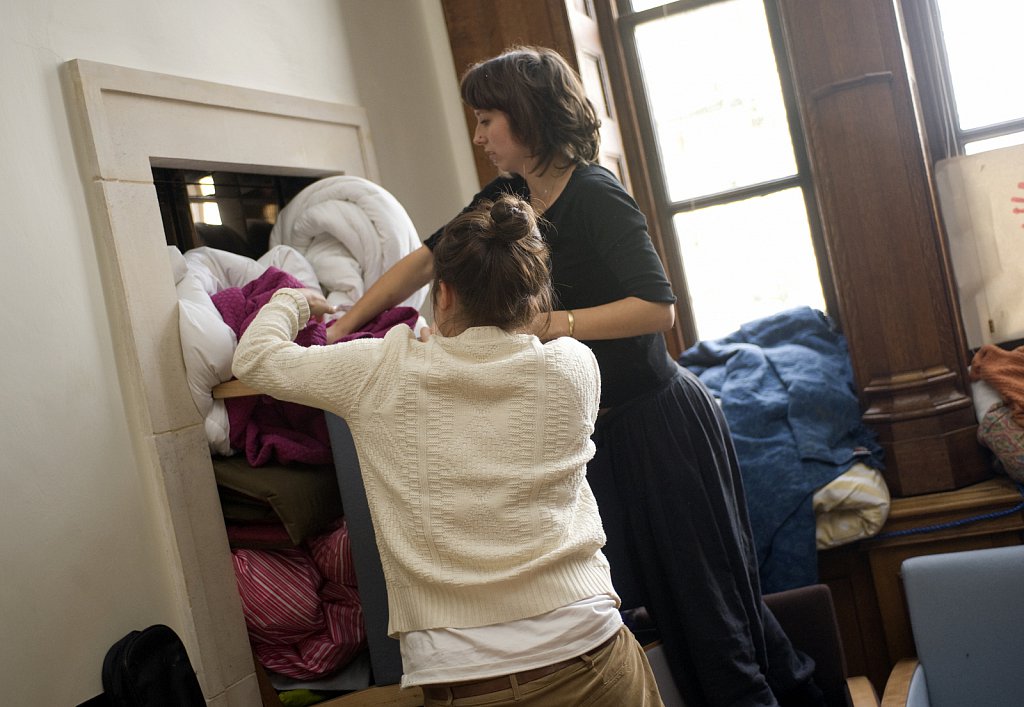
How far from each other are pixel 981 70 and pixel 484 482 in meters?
2.24

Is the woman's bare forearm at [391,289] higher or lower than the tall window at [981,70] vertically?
lower

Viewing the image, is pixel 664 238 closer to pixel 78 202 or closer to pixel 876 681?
pixel 876 681

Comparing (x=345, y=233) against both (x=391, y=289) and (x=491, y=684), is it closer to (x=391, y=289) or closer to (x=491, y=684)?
(x=391, y=289)

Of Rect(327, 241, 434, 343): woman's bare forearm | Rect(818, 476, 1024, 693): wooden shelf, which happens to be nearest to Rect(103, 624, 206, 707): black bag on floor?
Rect(327, 241, 434, 343): woman's bare forearm

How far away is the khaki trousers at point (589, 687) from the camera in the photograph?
1302 mm

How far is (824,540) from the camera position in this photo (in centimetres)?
255

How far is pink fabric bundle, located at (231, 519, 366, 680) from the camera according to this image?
1.92 m

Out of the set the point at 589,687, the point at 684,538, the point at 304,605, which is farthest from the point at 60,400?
the point at 684,538

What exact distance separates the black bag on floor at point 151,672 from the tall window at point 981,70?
2.38 meters

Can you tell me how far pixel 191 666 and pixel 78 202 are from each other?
0.83 m

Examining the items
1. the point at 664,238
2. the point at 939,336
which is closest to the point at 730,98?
the point at 664,238

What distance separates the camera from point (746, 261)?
3115 mm

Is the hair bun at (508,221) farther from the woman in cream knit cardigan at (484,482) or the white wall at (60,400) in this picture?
the white wall at (60,400)

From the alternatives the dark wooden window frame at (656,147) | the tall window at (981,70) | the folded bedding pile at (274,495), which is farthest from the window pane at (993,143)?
the folded bedding pile at (274,495)
